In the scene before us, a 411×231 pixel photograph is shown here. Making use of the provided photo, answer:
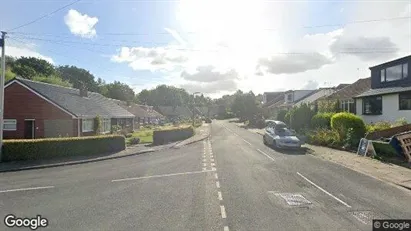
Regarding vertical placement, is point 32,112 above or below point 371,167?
above

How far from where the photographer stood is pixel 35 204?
9898 mm

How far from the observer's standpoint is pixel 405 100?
93.7 ft

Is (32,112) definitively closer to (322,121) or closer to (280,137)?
(280,137)

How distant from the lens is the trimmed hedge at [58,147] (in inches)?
826

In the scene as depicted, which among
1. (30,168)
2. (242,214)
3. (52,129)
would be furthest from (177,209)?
(52,129)

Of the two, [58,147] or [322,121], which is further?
[322,121]

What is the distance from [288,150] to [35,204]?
60.7ft

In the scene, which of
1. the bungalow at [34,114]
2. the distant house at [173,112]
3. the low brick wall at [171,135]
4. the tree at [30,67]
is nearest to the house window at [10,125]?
the bungalow at [34,114]

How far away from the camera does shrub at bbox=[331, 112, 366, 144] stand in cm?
2446

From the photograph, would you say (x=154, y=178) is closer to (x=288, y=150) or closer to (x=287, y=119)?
(x=288, y=150)

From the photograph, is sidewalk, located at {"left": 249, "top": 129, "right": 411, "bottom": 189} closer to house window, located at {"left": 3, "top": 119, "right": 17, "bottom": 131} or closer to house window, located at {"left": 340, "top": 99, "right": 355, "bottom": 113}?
house window, located at {"left": 340, "top": 99, "right": 355, "bottom": 113}

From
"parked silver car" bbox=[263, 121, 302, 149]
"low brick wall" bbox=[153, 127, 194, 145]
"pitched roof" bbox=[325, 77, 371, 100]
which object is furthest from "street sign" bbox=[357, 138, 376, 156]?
"pitched roof" bbox=[325, 77, 371, 100]

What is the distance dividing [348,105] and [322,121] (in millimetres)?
8251

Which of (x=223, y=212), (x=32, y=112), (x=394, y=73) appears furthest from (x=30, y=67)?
(x=223, y=212)
